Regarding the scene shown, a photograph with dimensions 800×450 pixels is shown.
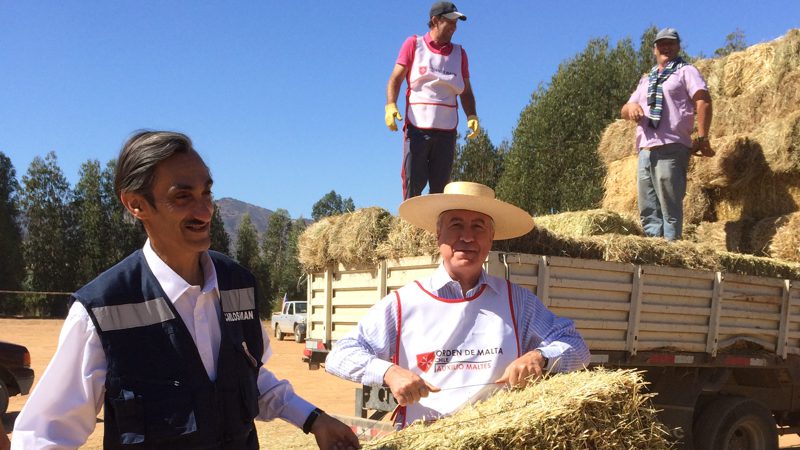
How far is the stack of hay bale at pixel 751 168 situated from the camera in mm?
9562

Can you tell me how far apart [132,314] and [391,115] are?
4770 millimetres

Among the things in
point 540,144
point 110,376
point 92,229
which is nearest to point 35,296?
point 92,229

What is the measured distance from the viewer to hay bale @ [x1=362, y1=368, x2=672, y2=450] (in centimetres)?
219

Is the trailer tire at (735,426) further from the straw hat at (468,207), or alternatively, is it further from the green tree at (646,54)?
the green tree at (646,54)

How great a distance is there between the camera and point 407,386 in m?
2.80

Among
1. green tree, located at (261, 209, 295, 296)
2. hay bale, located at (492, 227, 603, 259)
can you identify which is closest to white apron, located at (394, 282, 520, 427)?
hay bale, located at (492, 227, 603, 259)

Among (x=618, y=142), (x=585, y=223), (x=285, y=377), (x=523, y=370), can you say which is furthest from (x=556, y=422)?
(x=285, y=377)

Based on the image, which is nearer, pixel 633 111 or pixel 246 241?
pixel 633 111

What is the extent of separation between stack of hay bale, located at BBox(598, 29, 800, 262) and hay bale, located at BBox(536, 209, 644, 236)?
2.37 meters

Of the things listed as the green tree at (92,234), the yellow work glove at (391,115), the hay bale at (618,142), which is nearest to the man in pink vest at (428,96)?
the yellow work glove at (391,115)

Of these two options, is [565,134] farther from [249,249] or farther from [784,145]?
[249,249]

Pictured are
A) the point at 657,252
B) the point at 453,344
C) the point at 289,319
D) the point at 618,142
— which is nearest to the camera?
the point at 453,344

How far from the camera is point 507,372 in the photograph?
291cm

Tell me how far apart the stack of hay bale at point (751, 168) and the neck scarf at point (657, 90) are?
256 centimetres
